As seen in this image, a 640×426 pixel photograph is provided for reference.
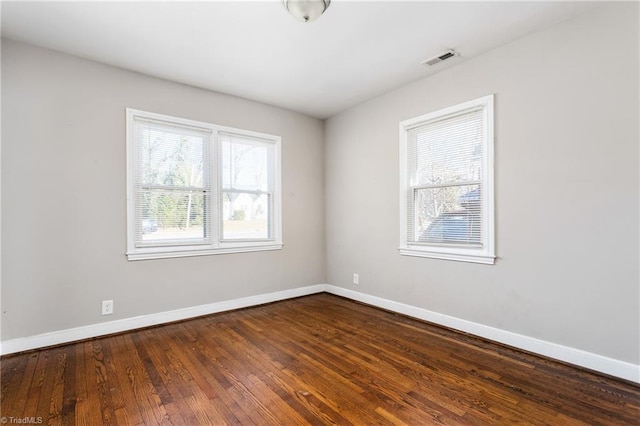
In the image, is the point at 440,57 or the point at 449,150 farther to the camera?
the point at 449,150

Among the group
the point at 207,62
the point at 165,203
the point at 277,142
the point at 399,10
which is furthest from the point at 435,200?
the point at 165,203

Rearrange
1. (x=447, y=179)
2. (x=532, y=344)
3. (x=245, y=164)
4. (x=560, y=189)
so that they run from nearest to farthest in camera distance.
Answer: (x=560, y=189), (x=532, y=344), (x=447, y=179), (x=245, y=164)

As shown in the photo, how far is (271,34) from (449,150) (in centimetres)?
214

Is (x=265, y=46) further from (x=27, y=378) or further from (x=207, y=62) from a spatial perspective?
(x=27, y=378)

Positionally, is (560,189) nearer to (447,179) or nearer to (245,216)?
(447,179)

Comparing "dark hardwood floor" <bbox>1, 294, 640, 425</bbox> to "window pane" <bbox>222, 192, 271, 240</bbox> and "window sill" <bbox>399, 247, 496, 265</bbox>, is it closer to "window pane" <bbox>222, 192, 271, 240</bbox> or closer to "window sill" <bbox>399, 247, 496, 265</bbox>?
"window sill" <bbox>399, 247, 496, 265</bbox>

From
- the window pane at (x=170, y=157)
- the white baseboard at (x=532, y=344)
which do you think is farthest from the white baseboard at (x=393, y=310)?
the window pane at (x=170, y=157)

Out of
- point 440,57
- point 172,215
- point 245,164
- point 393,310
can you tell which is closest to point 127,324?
point 172,215

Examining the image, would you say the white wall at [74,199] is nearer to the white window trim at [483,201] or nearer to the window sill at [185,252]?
the window sill at [185,252]

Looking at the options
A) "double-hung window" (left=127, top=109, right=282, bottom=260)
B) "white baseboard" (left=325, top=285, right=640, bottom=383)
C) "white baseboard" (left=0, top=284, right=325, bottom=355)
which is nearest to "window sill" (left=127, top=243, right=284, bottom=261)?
"double-hung window" (left=127, top=109, right=282, bottom=260)

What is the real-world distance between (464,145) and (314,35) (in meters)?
1.85

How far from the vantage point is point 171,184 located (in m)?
3.51

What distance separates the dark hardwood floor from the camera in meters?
1.82

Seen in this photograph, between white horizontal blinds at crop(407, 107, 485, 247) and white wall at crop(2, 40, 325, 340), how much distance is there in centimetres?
252
